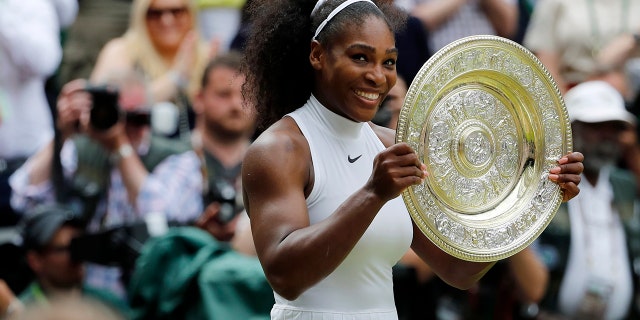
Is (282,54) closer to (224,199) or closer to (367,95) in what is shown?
(367,95)

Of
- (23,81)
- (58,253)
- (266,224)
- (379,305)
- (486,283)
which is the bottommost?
(486,283)

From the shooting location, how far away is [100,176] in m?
5.32

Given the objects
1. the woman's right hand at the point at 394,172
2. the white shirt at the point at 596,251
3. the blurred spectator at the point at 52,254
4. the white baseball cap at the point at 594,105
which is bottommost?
the white shirt at the point at 596,251

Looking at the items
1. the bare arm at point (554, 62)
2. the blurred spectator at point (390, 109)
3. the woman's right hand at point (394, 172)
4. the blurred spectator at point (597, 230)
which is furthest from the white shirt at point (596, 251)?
the woman's right hand at point (394, 172)

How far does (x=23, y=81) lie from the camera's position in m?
5.67

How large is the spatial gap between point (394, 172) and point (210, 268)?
6.93ft

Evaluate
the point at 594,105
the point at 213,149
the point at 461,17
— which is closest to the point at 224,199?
the point at 213,149

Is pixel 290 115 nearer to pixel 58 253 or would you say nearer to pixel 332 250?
pixel 332 250

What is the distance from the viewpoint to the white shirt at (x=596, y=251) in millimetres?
5684

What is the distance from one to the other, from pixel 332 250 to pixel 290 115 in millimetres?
508

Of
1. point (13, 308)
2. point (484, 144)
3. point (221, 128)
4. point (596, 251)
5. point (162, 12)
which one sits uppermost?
point (484, 144)

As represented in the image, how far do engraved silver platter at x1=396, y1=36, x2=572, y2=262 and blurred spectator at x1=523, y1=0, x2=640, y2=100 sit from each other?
3086 mm

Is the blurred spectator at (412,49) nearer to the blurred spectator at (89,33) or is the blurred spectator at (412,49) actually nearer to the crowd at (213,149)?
the crowd at (213,149)

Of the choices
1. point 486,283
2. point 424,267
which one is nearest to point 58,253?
point 424,267
